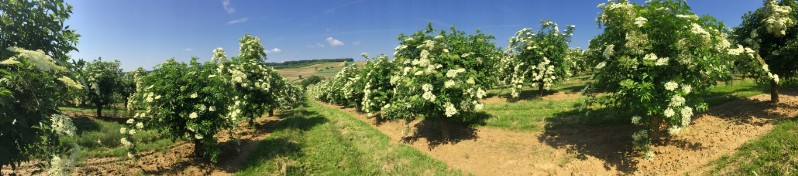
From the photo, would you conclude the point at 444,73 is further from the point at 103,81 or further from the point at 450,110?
the point at 103,81

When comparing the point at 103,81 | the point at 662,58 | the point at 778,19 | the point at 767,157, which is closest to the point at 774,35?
the point at 778,19

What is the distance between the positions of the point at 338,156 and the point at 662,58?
1416 centimetres

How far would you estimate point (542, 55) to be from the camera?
2622cm

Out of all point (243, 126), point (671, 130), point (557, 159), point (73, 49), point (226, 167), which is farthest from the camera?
point (243, 126)

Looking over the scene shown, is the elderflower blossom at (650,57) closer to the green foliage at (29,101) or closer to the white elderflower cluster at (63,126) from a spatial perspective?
the green foliage at (29,101)

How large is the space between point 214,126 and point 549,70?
795 inches

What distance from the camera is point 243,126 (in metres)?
30.4

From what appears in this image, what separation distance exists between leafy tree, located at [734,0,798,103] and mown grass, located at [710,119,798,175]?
4.29 meters

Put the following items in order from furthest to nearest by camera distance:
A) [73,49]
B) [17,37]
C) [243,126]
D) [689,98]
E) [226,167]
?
[243,126] → [226,167] → [689,98] → [73,49] → [17,37]

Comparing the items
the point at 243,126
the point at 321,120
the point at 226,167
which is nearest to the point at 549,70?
the point at 321,120

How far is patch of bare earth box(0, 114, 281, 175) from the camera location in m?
15.8

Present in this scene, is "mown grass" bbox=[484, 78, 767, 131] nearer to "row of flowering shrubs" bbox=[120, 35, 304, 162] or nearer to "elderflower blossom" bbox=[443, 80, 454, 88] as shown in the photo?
"elderflower blossom" bbox=[443, 80, 454, 88]

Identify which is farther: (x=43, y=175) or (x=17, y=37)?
(x=43, y=175)

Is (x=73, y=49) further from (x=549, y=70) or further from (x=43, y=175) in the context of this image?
(x=549, y=70)
